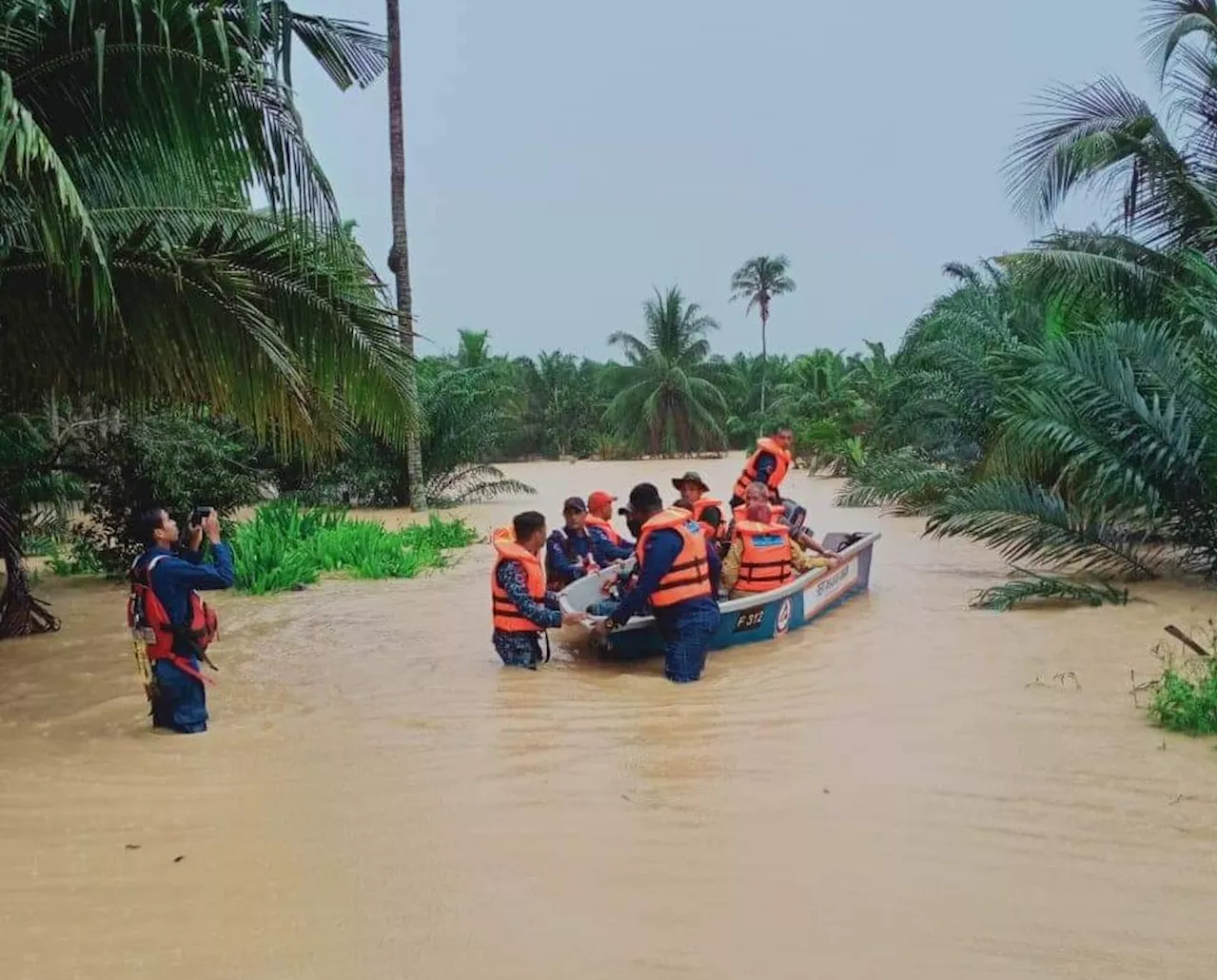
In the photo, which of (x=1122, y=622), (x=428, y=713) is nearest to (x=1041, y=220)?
(x=1122, y=622)

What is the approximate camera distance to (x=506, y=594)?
785cm

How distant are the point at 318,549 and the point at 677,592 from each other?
25.4ft

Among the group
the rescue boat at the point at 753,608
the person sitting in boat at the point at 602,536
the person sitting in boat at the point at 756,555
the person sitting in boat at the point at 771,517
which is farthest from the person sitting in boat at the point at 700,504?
the rescue boat at the point at 753,608

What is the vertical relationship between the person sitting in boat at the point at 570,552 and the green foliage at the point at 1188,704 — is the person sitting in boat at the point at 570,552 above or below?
above

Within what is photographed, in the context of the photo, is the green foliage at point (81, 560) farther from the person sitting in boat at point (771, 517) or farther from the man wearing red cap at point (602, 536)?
the person sitting in boat at point (771, 517)

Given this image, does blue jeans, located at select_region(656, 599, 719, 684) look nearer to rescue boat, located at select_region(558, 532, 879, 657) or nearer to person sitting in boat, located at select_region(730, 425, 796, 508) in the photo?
rescue boat, located at select_region(558, 532, 879, 657)

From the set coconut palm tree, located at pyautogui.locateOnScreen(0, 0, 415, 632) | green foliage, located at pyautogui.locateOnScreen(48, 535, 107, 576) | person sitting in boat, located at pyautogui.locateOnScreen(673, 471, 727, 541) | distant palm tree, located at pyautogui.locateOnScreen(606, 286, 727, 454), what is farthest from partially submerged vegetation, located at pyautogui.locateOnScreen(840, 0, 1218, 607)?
distant palm tree, located at pyautogui.locateOnScreen(606, 286, 727, 454)

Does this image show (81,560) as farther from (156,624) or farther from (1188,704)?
(1188,704)

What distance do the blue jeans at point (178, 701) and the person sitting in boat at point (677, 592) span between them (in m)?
2.66

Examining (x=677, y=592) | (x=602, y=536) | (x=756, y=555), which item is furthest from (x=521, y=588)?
(x=602, y=536)

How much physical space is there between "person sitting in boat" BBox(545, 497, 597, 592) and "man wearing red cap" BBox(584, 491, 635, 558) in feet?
0.34

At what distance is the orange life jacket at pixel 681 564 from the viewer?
750cm

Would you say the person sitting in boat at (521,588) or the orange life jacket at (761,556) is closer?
the person sitting in boat at (521,588)

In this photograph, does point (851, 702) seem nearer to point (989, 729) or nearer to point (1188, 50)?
point (989, 729)
